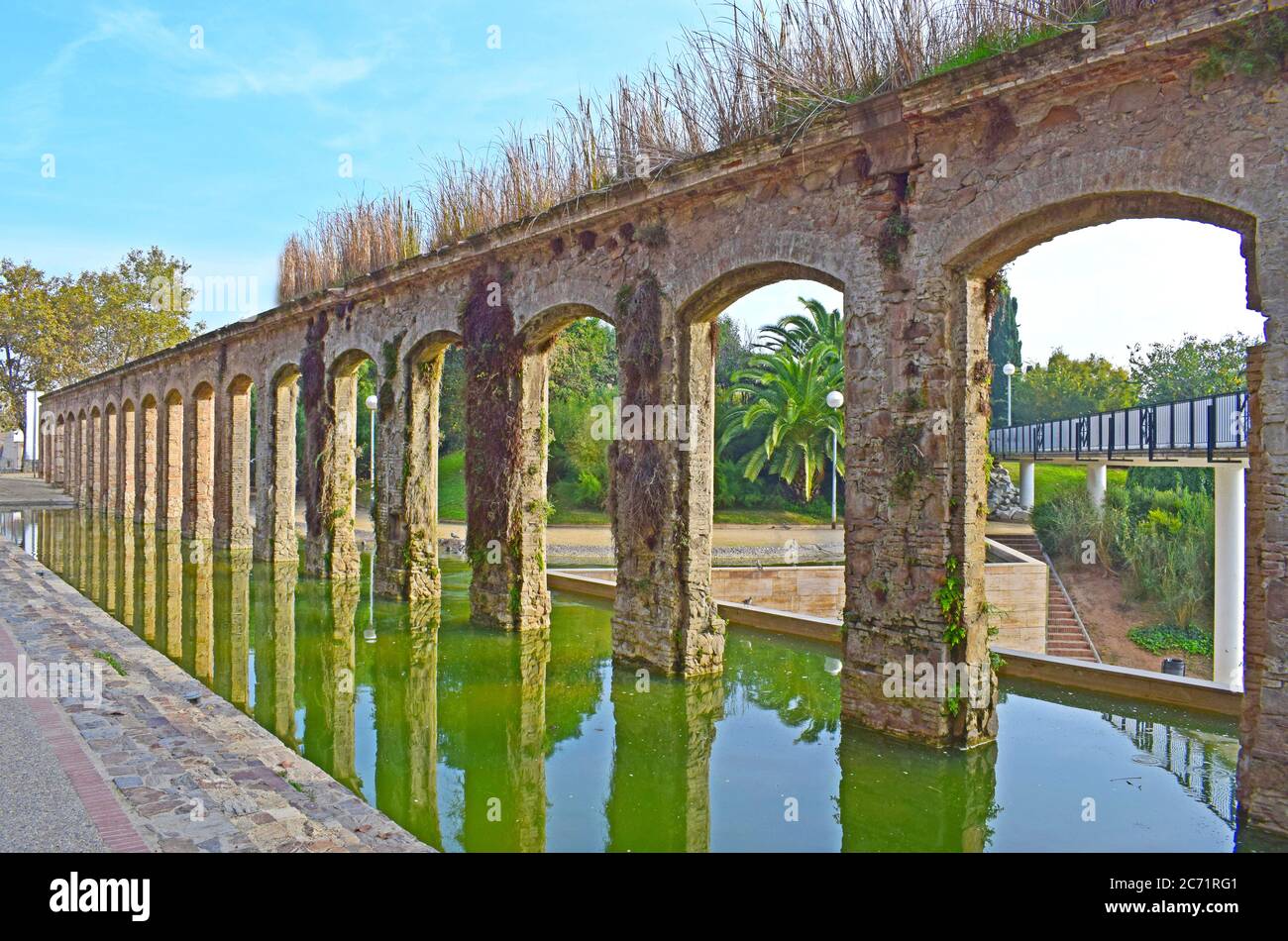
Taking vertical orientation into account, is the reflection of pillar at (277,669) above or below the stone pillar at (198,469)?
below

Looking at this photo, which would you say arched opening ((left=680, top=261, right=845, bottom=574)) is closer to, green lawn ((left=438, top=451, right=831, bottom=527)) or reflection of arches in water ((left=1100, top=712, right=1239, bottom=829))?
green lawn ((left=438, top=451, right=831, bottom=527))

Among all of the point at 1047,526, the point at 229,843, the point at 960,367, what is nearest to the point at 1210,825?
the point at 960,367

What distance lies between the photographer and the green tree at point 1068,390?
1387 inches

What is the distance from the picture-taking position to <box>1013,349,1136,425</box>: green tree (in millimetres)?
35219

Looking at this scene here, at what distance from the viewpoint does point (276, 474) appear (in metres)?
16.0

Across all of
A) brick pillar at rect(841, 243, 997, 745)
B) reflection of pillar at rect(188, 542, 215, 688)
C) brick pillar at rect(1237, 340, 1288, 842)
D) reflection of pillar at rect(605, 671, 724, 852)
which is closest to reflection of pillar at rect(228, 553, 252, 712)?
reflection of pillar at rect(188, 542, 215, 688)

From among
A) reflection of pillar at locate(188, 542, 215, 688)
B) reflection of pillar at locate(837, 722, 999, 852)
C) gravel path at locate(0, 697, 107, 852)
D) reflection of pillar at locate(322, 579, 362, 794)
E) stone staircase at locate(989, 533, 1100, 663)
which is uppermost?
gravel path at locate(0, 697, 107, 852)

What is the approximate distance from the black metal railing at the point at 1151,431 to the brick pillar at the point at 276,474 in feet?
39.5

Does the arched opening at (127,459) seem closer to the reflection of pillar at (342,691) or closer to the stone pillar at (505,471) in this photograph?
the reflection of pillar at (342,691)

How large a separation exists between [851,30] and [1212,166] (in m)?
3.17

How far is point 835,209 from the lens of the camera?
6965 millimetres

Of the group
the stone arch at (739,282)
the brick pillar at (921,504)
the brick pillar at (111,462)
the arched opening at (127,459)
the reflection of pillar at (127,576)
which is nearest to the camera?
the brick pillar at (921,504)

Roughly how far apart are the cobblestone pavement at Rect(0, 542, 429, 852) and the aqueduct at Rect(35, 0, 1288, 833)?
12.4ft

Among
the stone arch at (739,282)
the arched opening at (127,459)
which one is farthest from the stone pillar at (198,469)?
the stone arch at (739,282)
